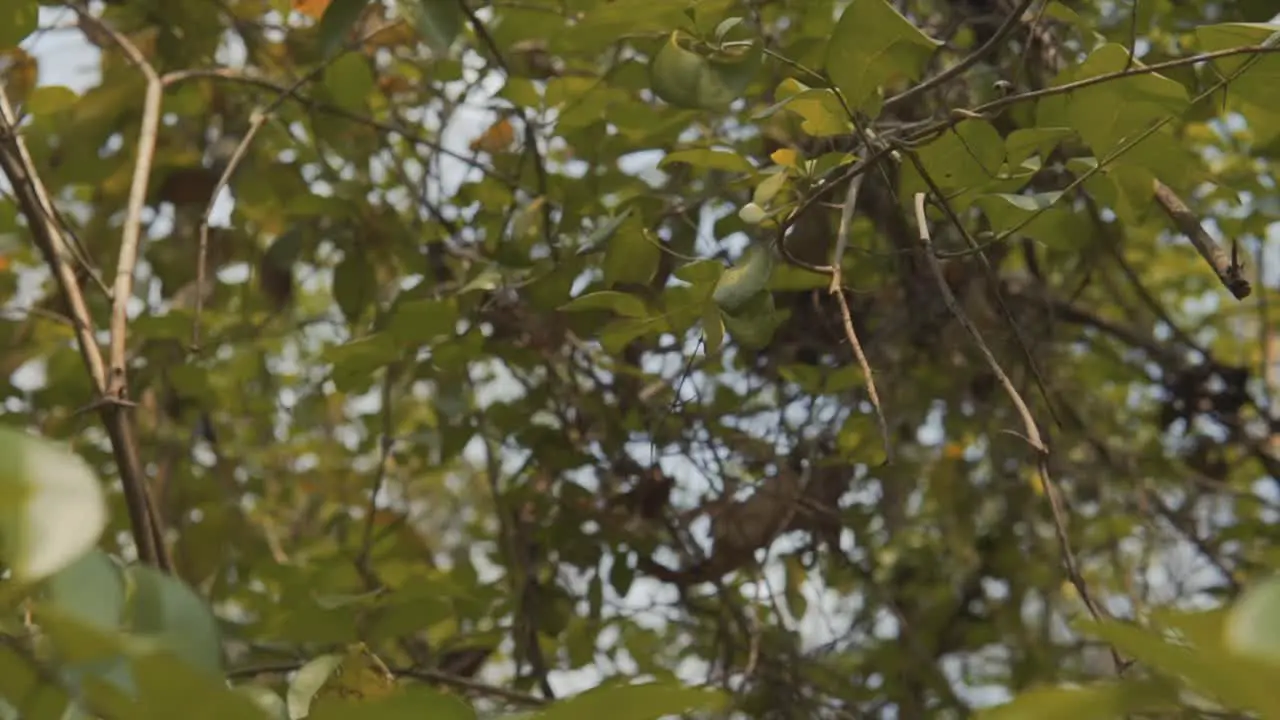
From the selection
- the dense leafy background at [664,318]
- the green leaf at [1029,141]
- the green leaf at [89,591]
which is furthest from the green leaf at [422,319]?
the green leaf at [89,591]

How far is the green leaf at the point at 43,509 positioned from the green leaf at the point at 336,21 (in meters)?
0.48

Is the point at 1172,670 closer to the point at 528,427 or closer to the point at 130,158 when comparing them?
the point at 528,427

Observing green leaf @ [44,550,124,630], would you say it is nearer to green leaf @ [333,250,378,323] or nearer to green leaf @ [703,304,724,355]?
green leaf @ [703,304,724,355]

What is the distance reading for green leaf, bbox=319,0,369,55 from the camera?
71 centimetres

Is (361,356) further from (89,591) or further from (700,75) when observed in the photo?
(89,591)

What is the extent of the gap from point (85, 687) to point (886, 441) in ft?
1.05

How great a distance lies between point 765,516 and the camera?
0.83 metres

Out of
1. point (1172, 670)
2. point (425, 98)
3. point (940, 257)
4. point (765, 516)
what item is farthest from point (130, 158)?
point (1172, 670)

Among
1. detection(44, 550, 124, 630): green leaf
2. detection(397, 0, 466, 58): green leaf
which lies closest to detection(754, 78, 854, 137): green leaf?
detection(397, 0, 466, 58): green leaf

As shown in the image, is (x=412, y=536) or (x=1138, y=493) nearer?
(x=412, y=536)

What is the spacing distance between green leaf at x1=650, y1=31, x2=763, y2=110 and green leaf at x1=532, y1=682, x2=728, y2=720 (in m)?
0.32

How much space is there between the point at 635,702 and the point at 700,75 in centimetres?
34

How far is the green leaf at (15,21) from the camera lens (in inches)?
26.2

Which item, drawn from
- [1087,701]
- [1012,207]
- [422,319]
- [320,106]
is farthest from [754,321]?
[320,106]
